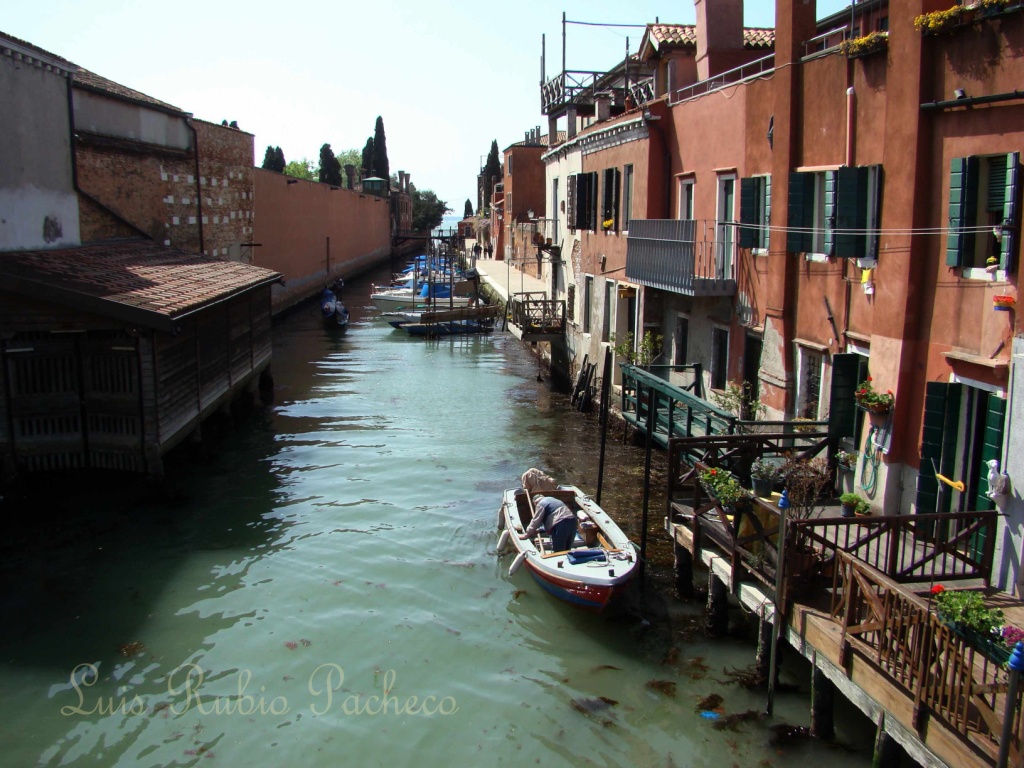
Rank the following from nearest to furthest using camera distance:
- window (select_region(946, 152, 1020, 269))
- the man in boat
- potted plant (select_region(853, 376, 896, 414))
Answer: window (select_region(946, 152, 1020, 269)) < potted plant (select_region(853, 376, 896, 414)) < the man in boat

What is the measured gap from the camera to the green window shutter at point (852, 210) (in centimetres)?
1018

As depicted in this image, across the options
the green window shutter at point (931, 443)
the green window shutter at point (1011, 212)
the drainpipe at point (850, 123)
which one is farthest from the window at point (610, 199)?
the green window shutter at point (1011, 212)

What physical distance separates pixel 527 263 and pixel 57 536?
34614mm

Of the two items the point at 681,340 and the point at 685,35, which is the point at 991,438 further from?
the point at 685,35

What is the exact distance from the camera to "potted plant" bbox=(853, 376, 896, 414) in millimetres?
9648

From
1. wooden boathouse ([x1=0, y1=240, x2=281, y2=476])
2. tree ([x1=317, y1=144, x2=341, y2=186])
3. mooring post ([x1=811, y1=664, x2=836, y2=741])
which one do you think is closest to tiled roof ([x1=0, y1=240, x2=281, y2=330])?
wooden boathouse ([x1=0, y1=240, x2=281, y2=476])

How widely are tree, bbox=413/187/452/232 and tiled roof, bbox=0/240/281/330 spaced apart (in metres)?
86.2

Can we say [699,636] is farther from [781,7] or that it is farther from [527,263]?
[527,263]

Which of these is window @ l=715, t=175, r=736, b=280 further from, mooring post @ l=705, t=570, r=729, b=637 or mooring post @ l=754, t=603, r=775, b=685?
mooring post @ l=754, t=603, r=775, b=685

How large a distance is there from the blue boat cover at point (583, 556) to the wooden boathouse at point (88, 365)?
21.8 ft

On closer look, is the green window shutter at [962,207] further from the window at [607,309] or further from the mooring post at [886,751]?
the window at [607,309]

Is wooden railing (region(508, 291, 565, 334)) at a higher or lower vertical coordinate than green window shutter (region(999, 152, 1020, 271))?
lower

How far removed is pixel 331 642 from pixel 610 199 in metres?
Answer: 13.0

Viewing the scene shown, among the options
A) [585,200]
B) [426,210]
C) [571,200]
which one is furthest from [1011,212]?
[426,210]
